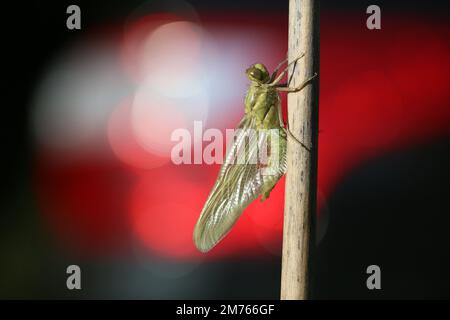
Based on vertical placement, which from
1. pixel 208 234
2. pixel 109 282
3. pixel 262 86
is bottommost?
pixel 109 282

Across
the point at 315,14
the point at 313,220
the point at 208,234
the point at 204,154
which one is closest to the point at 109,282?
the point at 204,154

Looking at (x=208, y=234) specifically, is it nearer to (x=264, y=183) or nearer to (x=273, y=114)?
(x=264, y=183)

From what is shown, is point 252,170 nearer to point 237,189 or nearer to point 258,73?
point 237,189

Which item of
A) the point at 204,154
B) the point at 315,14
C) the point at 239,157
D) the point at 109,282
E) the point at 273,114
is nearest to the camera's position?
the point at 315,14

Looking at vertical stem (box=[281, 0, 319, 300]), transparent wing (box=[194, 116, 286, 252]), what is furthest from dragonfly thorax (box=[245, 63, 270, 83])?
vertical stem (box=[281, 0, 319, 300])

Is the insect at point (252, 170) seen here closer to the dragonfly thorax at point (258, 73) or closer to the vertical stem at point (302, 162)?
the dragonfly thorax at point (258, 73)

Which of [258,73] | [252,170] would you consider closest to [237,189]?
[252,170]
